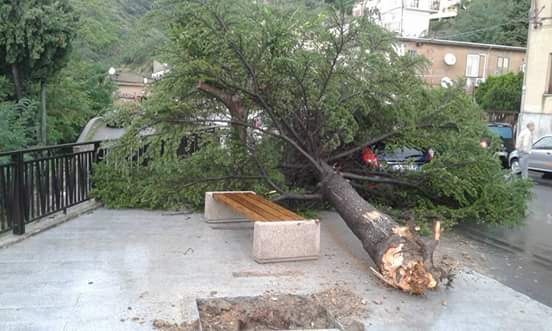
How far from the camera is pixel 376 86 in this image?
6.60 meters

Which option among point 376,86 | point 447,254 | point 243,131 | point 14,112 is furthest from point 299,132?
point 14,112

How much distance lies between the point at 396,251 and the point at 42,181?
4.55 metres

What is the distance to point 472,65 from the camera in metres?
36.6

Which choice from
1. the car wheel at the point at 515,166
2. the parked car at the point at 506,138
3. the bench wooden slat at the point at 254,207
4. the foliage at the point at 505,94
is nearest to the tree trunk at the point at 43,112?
the bench wooden slat at the point at 254,207

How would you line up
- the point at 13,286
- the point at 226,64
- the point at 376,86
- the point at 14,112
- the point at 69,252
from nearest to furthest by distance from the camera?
the point at 13,286 → the point at 69,252 → the point at 226,64 → the point at 376,86 → the point at 14,112

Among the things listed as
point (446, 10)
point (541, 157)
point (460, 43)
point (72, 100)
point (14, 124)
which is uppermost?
point (446, 10)

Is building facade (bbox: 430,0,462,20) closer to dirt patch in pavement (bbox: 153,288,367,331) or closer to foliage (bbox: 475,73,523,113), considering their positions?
foliage (bbox: 475,73,523,113)

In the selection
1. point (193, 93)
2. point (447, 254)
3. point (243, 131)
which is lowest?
point (447, 254)

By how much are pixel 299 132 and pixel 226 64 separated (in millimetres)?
1672

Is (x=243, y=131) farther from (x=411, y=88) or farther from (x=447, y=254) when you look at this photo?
(x=447, y=254)

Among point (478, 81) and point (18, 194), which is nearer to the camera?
point (18, 194)

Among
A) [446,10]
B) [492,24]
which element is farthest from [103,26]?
[446,10]

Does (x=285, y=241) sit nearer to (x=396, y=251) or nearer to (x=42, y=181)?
(x=396, y=251)

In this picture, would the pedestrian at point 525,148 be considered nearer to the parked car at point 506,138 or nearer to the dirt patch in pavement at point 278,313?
the parked car at point 506,138
